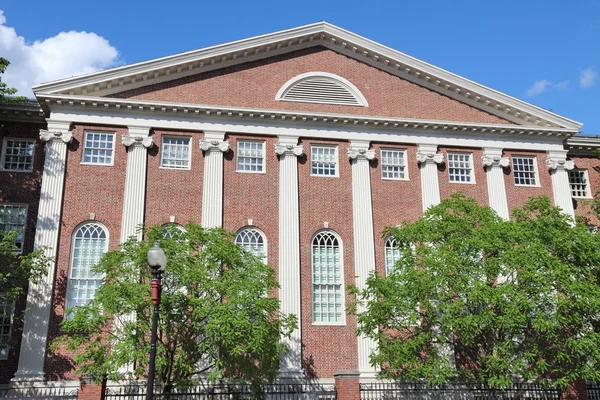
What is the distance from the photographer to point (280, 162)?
27891 mm

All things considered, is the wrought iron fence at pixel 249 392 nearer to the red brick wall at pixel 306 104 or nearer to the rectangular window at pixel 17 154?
the rectangular window at pixel 17 154

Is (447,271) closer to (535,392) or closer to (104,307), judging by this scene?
(535,392)

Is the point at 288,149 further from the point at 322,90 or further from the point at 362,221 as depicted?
the point at 362,221

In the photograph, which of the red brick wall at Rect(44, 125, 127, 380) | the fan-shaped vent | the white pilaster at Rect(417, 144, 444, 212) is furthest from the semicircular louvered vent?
the red brick wall at Rect(44, 125, 127, 380)

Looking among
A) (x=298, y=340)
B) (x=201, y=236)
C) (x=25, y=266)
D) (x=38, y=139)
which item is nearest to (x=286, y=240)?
(x=298, y=340)

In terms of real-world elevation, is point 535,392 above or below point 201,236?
below

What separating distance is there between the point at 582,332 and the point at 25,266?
805 inches

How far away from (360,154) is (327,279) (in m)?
6.29

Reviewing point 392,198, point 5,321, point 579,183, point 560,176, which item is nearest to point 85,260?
point 5,321

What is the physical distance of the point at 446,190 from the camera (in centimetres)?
2916

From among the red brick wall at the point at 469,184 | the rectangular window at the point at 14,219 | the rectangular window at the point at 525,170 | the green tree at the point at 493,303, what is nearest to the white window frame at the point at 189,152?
the rectangular window at the point at 14,219

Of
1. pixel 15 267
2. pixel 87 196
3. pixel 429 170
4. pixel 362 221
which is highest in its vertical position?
pixel 429 170

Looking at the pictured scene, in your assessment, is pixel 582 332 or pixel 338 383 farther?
pixel 582 332

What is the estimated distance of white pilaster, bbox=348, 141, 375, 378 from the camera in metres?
25.6
